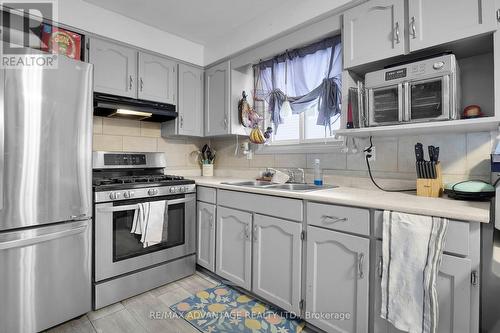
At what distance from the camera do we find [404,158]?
1.84m

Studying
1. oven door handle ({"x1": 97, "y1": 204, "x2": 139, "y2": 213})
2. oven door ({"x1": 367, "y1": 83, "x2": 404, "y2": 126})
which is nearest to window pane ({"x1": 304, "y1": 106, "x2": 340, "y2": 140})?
oven door ({"x1": 367, "y1": 83, "x2": 404, "y2": 126})

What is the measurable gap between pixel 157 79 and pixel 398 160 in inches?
91.4

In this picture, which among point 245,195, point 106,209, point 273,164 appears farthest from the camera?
point 273,164

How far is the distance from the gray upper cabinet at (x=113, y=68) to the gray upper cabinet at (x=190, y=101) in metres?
0.52

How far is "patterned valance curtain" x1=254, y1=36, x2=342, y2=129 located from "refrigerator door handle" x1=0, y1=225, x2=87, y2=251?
A: 194cm

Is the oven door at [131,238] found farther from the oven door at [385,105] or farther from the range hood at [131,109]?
the oven door at [385,105]

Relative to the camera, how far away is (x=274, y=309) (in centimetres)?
189

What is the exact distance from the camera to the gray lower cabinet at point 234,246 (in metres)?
2.00

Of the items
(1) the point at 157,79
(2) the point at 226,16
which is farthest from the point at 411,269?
(1) the point at 157,79

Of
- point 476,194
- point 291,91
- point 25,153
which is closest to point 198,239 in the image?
point 25,153

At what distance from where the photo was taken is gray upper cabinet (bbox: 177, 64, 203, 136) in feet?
9.36

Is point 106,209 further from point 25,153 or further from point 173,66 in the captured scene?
point 173,66

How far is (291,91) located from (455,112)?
143 cm

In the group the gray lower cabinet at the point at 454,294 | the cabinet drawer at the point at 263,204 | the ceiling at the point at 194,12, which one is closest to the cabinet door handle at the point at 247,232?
the cabinet drawer at the point at 263,204
